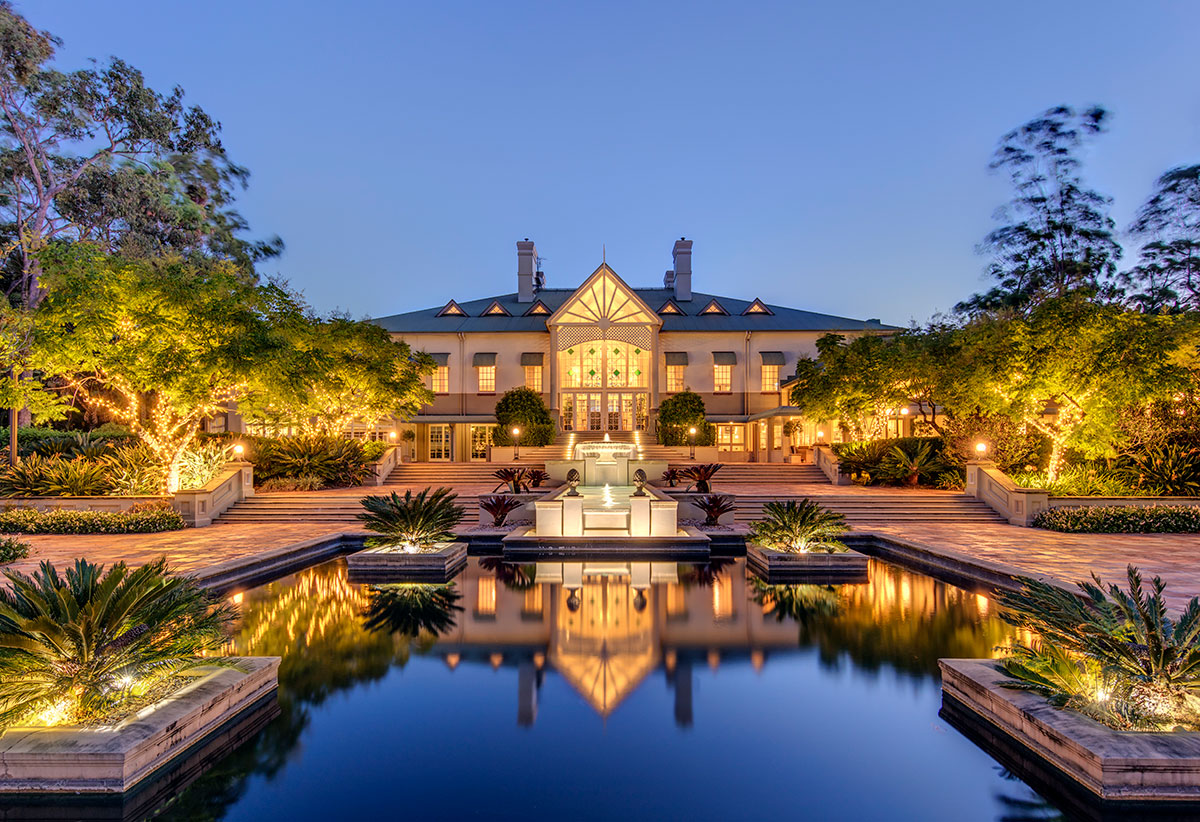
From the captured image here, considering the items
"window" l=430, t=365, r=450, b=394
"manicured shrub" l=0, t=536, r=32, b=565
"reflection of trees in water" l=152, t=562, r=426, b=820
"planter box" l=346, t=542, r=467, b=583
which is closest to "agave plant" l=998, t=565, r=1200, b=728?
"reflection of trees in water" l=152, t=562, r=426, b=820

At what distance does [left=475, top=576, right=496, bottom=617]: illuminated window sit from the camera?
8562 mm

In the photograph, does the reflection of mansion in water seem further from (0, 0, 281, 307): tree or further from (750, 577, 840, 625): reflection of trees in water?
(0, 0, 281, 307): tree

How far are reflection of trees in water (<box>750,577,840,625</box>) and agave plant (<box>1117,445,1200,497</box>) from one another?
42.2ft

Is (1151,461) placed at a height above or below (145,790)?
above

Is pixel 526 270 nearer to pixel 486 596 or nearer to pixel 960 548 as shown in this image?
pixel 960 548

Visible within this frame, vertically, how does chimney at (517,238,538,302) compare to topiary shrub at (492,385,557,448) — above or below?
above

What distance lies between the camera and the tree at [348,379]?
21.7 m

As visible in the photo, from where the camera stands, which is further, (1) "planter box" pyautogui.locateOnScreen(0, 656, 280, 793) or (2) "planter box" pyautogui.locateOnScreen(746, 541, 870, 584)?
(2) "planter box" pyautogui.locateOnScreen(746, 541, 870, 584)

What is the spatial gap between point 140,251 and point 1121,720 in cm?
3260

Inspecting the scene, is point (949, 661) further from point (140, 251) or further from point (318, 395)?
point (140, 251)

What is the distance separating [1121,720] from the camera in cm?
432

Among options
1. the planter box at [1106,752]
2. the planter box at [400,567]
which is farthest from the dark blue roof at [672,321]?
the planter box at [1106,752]

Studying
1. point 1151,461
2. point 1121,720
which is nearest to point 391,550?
point 1121,720

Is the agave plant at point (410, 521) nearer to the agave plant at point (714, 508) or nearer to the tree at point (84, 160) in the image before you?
the agave plant at point (714, 508)
